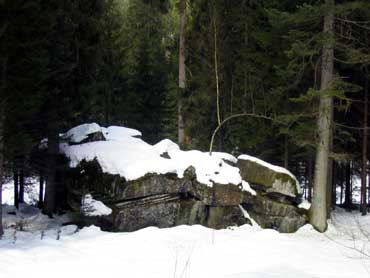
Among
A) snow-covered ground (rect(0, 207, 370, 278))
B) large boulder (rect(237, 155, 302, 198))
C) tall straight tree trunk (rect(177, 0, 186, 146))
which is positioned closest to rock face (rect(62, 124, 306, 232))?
large boulder (rect(237, 155, 302, 198))

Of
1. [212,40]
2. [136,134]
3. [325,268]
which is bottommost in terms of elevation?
[325,268]

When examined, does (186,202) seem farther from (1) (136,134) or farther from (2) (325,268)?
(2) (325,268)

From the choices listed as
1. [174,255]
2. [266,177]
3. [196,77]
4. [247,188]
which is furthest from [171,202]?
[196,77]

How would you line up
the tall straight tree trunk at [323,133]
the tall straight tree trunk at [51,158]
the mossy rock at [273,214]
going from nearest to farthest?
A: the tall straight tree trunk at [51,158] < the tall straight tree trunk at [323,133] < the mossy rock at [273,214]

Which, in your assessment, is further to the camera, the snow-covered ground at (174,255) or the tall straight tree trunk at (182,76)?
the tall straight tree trunk at (182,76)

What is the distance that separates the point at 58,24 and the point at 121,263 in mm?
7334

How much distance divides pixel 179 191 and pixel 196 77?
291 inches

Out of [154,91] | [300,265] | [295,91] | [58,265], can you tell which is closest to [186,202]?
[300,265]

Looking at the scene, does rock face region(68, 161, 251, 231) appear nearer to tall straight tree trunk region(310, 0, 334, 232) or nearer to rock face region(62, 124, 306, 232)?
rock face region(62, 124, 306, 232)

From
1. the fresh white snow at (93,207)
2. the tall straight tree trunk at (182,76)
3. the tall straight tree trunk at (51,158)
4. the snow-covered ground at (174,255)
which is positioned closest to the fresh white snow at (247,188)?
the snow-covered ground at (174,255)

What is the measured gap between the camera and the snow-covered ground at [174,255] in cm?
684

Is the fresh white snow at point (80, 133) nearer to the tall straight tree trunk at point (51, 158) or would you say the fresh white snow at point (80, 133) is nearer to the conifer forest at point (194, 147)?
the conifer forest at point (194, 147)

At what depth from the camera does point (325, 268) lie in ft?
25.9

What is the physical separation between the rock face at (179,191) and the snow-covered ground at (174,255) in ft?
2.86
